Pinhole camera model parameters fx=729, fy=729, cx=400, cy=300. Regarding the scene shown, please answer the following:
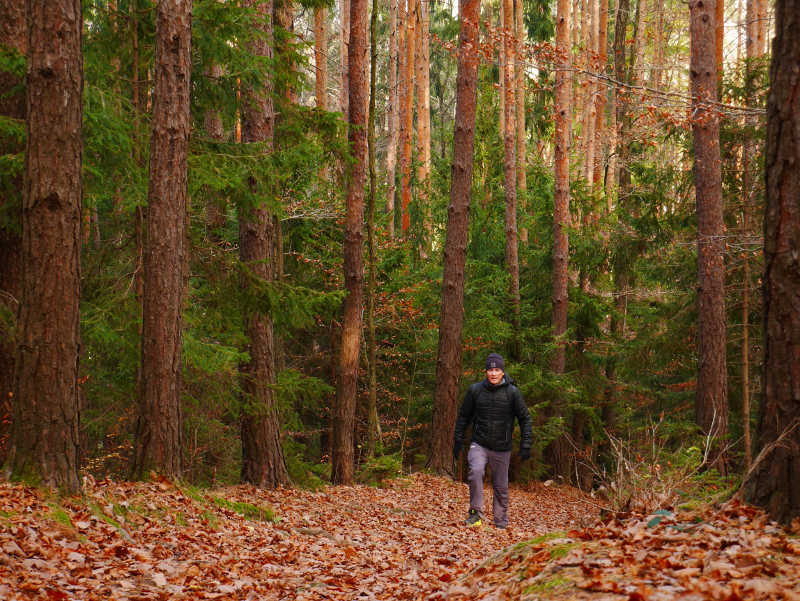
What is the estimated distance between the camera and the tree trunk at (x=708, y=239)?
41.1ft

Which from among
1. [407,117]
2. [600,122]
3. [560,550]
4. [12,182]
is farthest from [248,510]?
[600,122]

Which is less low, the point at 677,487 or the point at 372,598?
the point at 677,487

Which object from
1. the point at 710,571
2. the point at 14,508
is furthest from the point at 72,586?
the point at 710,571

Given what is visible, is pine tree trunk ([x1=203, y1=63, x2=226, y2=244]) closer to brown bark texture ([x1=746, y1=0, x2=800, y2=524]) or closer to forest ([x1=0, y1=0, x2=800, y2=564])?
forest ([x1=0, y1=0, x2=800, y2=564])

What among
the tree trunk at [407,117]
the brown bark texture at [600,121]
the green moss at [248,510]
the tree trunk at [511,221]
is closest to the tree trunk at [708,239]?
the tree trunk at [511,221]

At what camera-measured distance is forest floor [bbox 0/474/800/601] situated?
13.0ft

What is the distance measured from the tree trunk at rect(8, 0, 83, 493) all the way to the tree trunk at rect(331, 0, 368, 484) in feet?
25.1

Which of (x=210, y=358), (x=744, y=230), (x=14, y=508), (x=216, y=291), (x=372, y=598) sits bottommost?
(x=372, y=598)

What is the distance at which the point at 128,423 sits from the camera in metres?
12.1

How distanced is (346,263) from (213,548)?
26.0ft

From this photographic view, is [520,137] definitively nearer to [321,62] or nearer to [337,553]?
[321,62]

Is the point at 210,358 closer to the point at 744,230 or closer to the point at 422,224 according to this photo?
the point at 744,230

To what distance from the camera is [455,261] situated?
16.1 metres

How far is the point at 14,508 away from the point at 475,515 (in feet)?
18.4
